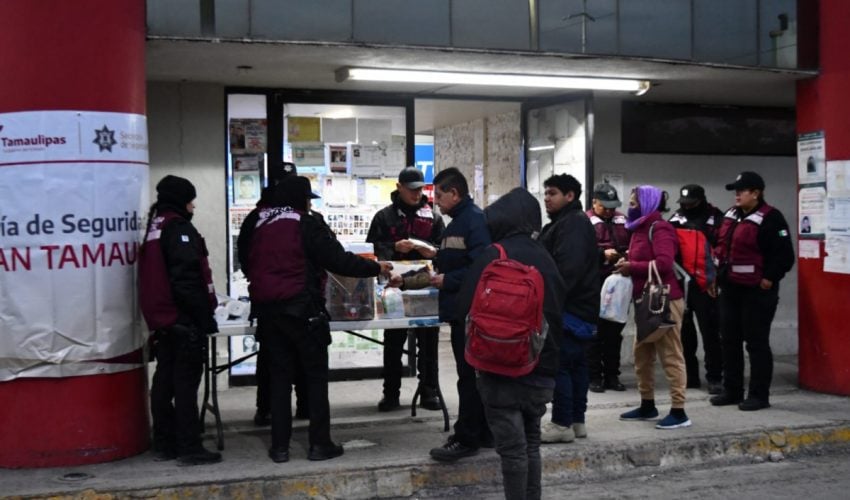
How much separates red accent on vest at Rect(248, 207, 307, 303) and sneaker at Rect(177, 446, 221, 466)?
3.69 feet

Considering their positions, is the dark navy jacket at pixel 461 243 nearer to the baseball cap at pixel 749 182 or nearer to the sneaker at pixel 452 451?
the sneaker at pixel 452 451

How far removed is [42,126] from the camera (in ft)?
21.5

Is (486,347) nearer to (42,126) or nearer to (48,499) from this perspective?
(48,499)

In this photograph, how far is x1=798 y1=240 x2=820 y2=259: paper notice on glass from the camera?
967cm

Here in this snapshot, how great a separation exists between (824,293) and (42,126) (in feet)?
23.8

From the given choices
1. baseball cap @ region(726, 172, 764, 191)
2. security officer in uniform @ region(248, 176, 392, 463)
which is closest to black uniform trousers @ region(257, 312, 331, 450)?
security officer in uniform @ region(248, 176, 392, 463)

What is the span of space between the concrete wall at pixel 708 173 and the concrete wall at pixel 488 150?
1057mm

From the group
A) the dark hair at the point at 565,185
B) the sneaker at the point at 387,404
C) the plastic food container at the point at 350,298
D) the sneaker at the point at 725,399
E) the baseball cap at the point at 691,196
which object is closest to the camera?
the dark hair at the point at 565,185

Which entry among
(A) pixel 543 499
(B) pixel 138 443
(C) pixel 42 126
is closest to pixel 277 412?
(B) pixel 138 443

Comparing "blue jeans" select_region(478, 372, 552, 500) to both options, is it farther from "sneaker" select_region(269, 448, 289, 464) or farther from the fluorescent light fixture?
the fluorescent light fixture

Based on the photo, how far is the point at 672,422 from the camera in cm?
802

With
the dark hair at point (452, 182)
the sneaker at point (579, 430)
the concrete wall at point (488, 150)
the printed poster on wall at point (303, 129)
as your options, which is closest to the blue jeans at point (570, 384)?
the sneaker at point (579, 430)

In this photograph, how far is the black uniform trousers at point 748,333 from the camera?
28.6 feet

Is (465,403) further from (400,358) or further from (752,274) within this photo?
(752,274)
